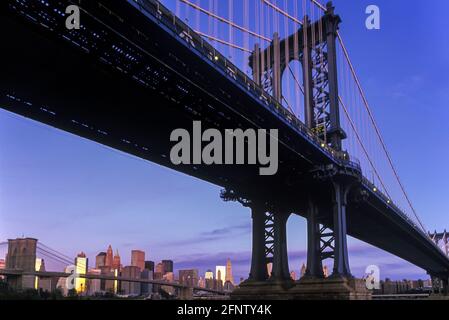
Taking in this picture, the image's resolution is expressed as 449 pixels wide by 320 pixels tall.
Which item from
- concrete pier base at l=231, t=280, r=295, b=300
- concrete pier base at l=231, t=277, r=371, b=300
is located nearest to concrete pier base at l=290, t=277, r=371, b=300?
concrete pier base at l=231, t=277, r=371, b=300

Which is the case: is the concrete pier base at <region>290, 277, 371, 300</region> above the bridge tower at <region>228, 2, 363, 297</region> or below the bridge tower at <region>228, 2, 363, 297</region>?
below

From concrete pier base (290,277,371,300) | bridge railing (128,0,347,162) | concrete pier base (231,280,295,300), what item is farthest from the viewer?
concrete pier base (231,280,295,300)

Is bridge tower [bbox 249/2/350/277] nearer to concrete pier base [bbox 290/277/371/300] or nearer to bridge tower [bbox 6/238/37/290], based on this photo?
concrete pier base [bbox 290/277/371/300]

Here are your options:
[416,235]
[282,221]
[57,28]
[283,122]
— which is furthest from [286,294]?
[416,235]

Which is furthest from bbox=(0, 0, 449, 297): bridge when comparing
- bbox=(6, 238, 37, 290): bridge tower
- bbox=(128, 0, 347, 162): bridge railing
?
bbox=(6, 238, 37, 290): bridge tower

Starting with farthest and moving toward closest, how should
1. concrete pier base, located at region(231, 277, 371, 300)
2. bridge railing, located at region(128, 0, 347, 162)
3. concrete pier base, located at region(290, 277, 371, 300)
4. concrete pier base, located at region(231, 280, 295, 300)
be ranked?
concrete pier base, located at region(231, 280, 295, 300)
concrete pier base, located at region(231, 277, 371, 300)
concrete pier base, located at region(290, 277, 371, 300)
bridge railing, located at region(128, 0, 347, 162)

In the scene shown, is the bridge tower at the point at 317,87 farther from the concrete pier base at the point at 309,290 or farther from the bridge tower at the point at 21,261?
the bridge tower at the point at 21,261

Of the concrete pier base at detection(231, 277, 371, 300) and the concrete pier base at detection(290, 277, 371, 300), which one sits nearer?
the concrete pier base at detection(290, 277, 371, 300)

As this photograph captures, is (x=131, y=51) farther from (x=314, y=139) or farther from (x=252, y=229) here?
(x=252, y=229)

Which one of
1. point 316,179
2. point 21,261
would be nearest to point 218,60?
point 316,179

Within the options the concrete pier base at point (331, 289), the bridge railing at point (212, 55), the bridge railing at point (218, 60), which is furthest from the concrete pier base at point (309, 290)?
the bridge railing at point (212, 55)

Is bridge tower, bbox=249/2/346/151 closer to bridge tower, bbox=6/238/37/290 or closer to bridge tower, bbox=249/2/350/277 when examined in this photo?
bridge tower, bbox=249/2/350/277

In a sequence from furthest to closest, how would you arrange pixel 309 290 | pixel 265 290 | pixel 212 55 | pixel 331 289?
pixel 265 290 → pixel 309 290 → pixel 331 289 → pixel 212 55

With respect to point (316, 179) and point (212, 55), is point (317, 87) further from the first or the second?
point (212, 55)
